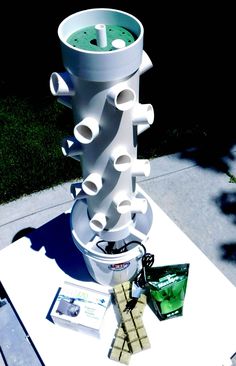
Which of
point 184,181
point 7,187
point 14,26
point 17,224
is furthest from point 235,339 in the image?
point 14,26

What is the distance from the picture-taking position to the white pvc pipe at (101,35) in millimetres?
1480

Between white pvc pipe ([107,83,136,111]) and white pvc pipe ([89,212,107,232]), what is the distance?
704mm

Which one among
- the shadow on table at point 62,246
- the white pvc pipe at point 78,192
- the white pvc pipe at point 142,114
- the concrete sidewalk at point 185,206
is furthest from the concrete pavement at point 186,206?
the white pvc pipe at point 142,114

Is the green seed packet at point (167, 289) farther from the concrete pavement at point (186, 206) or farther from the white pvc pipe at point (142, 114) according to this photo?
the white pvc pipe at point (142, 114)

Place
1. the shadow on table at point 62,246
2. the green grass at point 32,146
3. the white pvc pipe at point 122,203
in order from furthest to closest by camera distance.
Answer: the green grass at point 32,146 < the shadow on table at point 62,246 < the white pvc pipe at point 122,203

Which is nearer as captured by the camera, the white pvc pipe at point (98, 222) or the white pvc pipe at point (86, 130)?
the white pvc pipe at point (86, 130)

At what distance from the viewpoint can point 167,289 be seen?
7.70ft

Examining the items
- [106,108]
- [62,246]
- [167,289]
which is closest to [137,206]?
[167,289]

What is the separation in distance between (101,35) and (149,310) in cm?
161

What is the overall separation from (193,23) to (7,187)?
3185 mm

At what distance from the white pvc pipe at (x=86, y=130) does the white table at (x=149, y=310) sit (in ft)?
3.95

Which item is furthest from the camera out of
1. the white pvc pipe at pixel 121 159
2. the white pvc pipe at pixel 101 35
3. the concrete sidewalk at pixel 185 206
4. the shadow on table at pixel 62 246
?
the concrete sidewalk at pixel 185 206

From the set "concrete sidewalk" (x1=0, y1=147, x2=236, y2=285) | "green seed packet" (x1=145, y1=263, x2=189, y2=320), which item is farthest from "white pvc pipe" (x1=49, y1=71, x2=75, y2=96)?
"concrete sidewalk" (x1=0, y1=147, x2=236, y2=285)

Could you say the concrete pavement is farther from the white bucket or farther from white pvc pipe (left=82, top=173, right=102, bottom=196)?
white pvc pipe (left=82, top=173, right=102, bottom=196)
